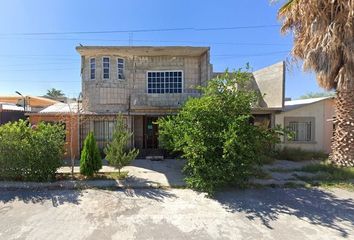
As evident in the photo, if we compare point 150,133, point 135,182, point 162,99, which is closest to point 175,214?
point 135,182

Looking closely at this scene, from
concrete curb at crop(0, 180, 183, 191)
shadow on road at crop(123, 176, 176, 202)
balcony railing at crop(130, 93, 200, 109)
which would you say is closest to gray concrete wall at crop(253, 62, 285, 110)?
balcony railing at crop(130, 93, 200, 109)

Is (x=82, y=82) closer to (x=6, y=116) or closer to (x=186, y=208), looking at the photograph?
(x=6, y=116)

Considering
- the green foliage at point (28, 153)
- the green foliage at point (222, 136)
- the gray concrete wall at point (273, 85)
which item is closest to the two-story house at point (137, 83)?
the gray concrete wall at point (273, 85)

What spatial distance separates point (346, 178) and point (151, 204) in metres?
7.11

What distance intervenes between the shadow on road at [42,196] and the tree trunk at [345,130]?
1027 centimetres

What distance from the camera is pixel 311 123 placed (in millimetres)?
14711

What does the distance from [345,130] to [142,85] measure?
31.9ft

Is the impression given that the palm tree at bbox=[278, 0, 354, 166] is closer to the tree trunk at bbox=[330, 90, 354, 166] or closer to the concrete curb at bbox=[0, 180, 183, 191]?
the tree trunk at bbox=[330, 90, 354, 166]

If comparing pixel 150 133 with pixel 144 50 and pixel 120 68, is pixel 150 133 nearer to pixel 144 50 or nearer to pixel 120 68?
pixel 120 68

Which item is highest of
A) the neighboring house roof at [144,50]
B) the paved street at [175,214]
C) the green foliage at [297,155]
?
the neighboring house roof at [144,50]

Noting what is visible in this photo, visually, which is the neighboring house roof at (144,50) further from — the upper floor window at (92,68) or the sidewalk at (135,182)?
the sidewalk at (135,182)

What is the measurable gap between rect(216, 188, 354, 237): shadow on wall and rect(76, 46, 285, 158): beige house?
6.21 meters

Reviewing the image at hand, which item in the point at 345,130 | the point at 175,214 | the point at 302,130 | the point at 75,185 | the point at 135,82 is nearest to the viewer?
the point at 175,214

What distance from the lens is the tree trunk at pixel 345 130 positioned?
10.2 m
